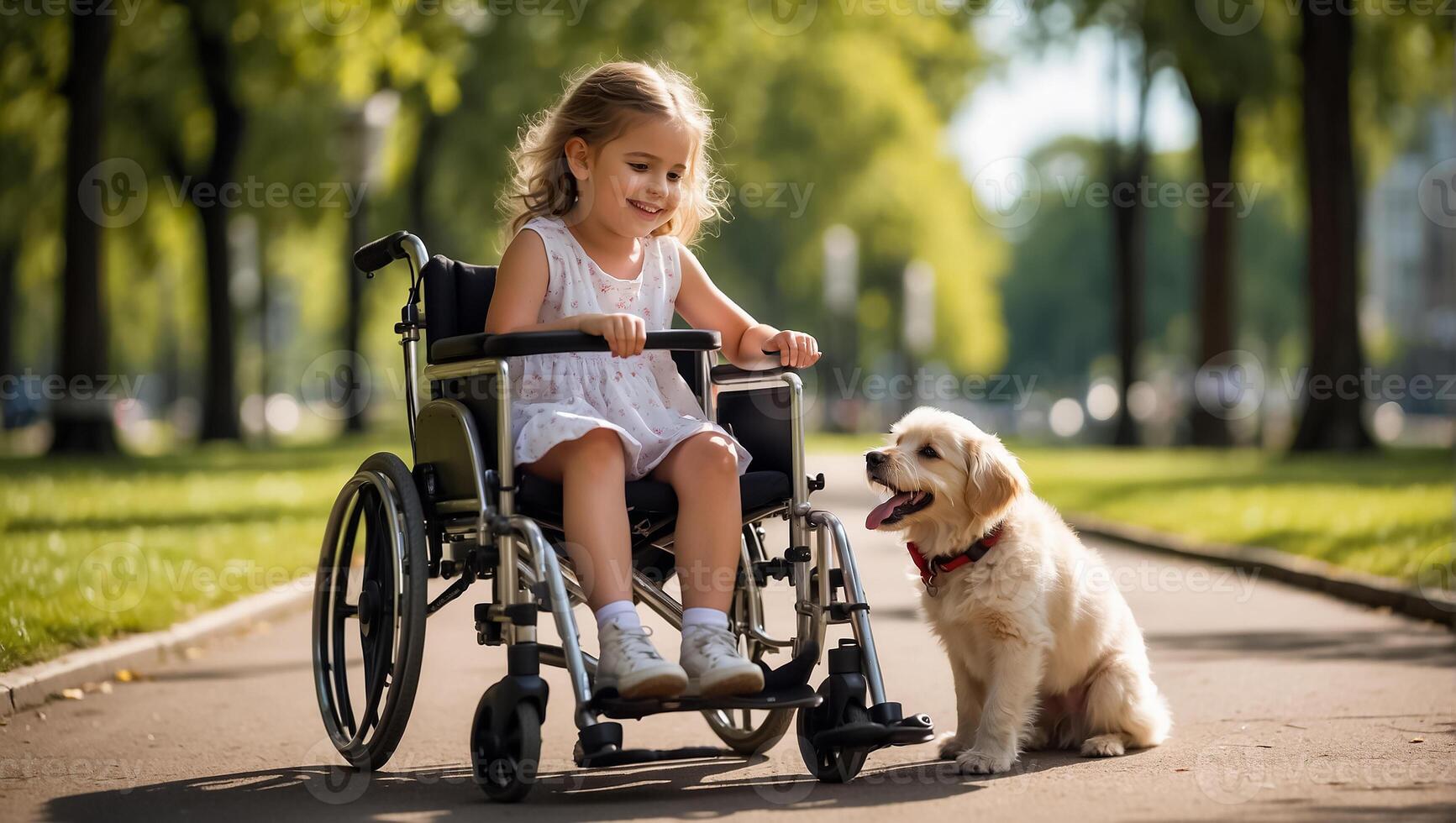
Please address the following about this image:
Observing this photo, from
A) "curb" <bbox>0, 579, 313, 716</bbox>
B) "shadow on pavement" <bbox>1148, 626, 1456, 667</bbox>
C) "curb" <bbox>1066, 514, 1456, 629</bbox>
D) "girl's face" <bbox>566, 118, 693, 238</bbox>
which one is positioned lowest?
"shadow on pavement" <bbox>1148, 626, 1456, 667</bbox>

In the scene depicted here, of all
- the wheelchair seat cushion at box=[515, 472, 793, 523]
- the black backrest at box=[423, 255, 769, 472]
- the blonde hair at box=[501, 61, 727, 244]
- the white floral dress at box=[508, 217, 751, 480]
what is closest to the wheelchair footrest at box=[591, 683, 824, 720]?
the wheelchair seat cushion at box=[515, 472, 793, 523]

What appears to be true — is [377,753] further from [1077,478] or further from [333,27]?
[1077,478]

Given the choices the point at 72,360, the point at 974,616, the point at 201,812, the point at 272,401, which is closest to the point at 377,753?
the point at 201,812

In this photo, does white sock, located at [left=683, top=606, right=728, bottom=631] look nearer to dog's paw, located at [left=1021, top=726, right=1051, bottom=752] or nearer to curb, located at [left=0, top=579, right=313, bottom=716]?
dog's paw, located at [left=1021, top=726, right=1051, bottom=752]

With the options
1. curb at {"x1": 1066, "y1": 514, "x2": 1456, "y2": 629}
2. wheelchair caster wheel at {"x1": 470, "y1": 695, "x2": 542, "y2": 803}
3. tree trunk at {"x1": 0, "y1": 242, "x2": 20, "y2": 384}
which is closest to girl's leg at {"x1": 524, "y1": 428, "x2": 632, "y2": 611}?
wheelchair caster wheel at {"x1": 470, "y1": 695, "x2": 542, "y2": 803}

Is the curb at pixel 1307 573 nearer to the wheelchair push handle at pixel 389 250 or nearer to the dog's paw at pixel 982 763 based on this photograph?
the dog's paw at pixel 982 763

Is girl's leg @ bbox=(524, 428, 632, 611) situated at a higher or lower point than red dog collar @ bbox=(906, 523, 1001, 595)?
higher

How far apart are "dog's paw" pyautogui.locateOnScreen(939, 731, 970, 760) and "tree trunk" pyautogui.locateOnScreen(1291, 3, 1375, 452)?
19914mm

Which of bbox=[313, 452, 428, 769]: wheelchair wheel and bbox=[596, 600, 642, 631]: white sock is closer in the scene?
bbox=[596, 600, 642, 631]: white sock

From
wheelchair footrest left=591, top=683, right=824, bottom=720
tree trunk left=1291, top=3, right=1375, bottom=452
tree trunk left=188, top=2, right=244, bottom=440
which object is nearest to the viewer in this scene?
wheelchair footrest left=591, top=683, right=824, bottom=720

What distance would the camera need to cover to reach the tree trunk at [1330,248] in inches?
960

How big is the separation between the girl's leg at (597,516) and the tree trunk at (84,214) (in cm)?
1811

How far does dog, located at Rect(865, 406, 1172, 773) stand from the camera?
5.38 meters

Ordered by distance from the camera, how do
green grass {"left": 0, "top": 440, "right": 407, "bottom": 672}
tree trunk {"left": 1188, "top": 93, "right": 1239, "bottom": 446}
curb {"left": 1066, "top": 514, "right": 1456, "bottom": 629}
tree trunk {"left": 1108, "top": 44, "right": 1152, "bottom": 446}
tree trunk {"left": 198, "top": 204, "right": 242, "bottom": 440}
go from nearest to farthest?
green grass {"left": 0, "top": 440, "right": 407, "bottom": 672}, curb {"left": 1066, "top": 514, "right": 1456, "bottom": 629}, tree trunk {"left": 1188, "top": 93, "right": 1239, "bottom": 446}, tree trunk {"left": 198, "top": 204, "right": 242, "bottom": 440}, tree trunk {"left": 1108, "top": 44, "right": 1152, "bottom": 446}
